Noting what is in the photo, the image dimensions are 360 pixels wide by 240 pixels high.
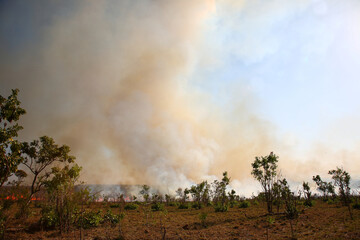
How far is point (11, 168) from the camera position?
1095cm

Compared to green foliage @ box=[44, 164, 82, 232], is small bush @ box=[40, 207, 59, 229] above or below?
below

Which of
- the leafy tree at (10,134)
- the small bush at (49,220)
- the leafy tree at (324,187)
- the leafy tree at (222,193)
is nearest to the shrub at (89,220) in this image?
the small bush at (49,220)

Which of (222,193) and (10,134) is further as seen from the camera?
(222,193)

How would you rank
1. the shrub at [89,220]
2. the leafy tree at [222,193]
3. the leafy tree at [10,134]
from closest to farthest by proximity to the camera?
the leafy tree at [10,134] → the shrub at [89,220] → the leafy tree at [222,193]

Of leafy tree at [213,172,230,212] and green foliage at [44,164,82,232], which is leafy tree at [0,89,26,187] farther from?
leafy tree at [213,172,230,212]

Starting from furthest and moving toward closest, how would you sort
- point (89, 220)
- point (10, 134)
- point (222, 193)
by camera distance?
point (222, 193)
point (89, 220)
point (10, 134)

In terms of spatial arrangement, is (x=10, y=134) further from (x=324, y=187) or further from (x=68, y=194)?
(x=324, y=187)

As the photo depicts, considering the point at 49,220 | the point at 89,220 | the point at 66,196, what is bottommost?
the point at 89,220

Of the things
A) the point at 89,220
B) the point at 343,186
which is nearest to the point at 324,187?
the point at 343,186

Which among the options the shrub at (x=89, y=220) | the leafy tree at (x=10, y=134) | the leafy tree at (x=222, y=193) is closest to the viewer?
the leafy tree at (x=10, y=134)

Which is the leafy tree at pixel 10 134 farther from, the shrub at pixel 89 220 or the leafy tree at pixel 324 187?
the leafy tree at pixel 324 187

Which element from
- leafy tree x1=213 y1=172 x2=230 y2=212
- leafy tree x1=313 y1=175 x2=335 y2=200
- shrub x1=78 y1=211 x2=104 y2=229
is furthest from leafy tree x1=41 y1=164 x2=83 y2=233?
leafy tree x1=313 y1=175 x2=335 y2=200

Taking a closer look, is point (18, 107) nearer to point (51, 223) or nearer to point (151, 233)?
point (51, 223)

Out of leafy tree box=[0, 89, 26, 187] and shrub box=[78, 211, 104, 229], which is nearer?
leafy tree box=[0, 89, 26, 187]
